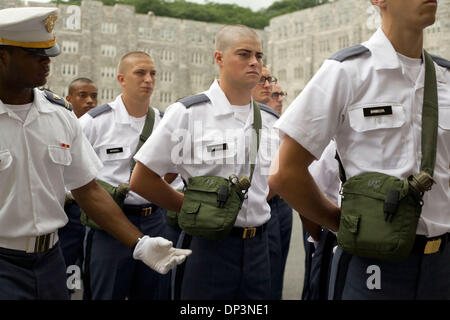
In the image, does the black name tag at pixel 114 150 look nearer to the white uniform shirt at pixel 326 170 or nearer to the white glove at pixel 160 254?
the white uniform shirt at pixel 326 170

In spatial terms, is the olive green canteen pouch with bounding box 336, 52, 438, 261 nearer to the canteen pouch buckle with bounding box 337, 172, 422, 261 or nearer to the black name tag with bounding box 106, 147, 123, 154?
the canteen pouch buckle with bounding box 337, 172, 422, 261

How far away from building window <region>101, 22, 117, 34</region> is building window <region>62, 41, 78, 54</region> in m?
2.17

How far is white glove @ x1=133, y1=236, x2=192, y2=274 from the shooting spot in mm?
2840

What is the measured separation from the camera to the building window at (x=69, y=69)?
37.3 metres

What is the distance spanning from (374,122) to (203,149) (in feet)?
4.87

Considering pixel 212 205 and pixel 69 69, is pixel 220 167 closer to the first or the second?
pixel 212 205

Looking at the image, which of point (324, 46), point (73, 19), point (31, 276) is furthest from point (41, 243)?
point (324, 46)

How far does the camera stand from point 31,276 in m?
2.72

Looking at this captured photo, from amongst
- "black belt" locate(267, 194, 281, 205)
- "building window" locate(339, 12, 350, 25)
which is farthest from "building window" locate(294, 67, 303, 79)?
"black belt" locate(267, 194, 281, 205)

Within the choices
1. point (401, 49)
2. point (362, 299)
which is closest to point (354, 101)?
point (401, 49)

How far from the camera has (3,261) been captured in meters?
2.65

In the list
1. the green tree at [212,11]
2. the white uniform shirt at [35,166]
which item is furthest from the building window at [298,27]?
the white uniform shirt at [35,166]
